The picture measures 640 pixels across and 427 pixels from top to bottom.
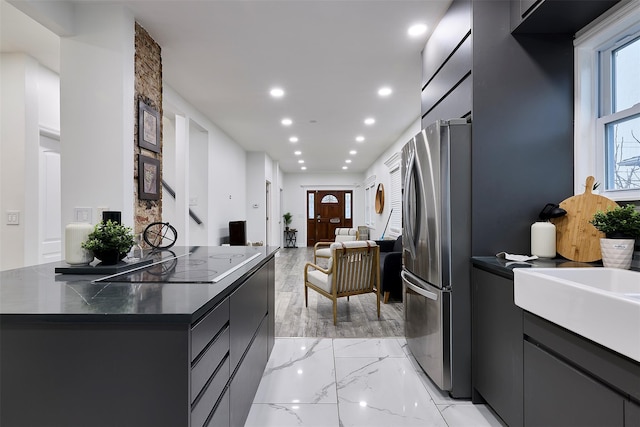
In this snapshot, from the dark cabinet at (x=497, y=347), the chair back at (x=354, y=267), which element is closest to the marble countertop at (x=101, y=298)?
the dark cabinet at (x=497, y=347)

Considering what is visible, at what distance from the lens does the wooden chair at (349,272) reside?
3227mm

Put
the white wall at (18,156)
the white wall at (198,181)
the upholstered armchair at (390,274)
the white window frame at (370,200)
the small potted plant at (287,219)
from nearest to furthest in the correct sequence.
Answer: the white wall at (18,156), the upholstered armchair at (390,274), the white wall at (198,181), the white window frame at (370,200), the small potted plant at (287,219)

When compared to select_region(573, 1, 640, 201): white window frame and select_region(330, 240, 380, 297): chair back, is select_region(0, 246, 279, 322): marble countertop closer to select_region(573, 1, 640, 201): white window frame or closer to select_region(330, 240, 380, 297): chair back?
select_region(330, 240, 380, 297): chair back

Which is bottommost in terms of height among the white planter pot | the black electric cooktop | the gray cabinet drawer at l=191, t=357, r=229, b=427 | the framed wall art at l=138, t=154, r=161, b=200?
the gray cabinet drawer at l=191, t=357, r=229, b=427

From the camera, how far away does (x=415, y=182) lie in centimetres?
222

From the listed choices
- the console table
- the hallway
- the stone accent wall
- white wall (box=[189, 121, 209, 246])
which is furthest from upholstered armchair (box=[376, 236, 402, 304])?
the console table

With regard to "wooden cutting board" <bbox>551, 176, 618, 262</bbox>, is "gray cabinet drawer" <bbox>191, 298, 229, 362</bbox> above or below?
below

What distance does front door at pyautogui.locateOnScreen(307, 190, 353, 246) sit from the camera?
11.3m

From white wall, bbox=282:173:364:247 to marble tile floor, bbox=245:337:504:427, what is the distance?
851 centimetres

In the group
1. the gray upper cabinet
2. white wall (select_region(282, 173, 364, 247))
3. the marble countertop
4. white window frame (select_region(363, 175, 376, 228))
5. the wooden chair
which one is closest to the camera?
the marble countertop

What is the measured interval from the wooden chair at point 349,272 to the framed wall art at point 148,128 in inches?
75.0

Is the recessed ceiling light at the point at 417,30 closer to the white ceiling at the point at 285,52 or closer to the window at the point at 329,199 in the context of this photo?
the white ceiling at the point at 285,52

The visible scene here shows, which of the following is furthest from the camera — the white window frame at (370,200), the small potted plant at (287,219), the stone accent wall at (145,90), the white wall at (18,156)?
the small potted plant at (287,219)

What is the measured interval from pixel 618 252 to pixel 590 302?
68cm
